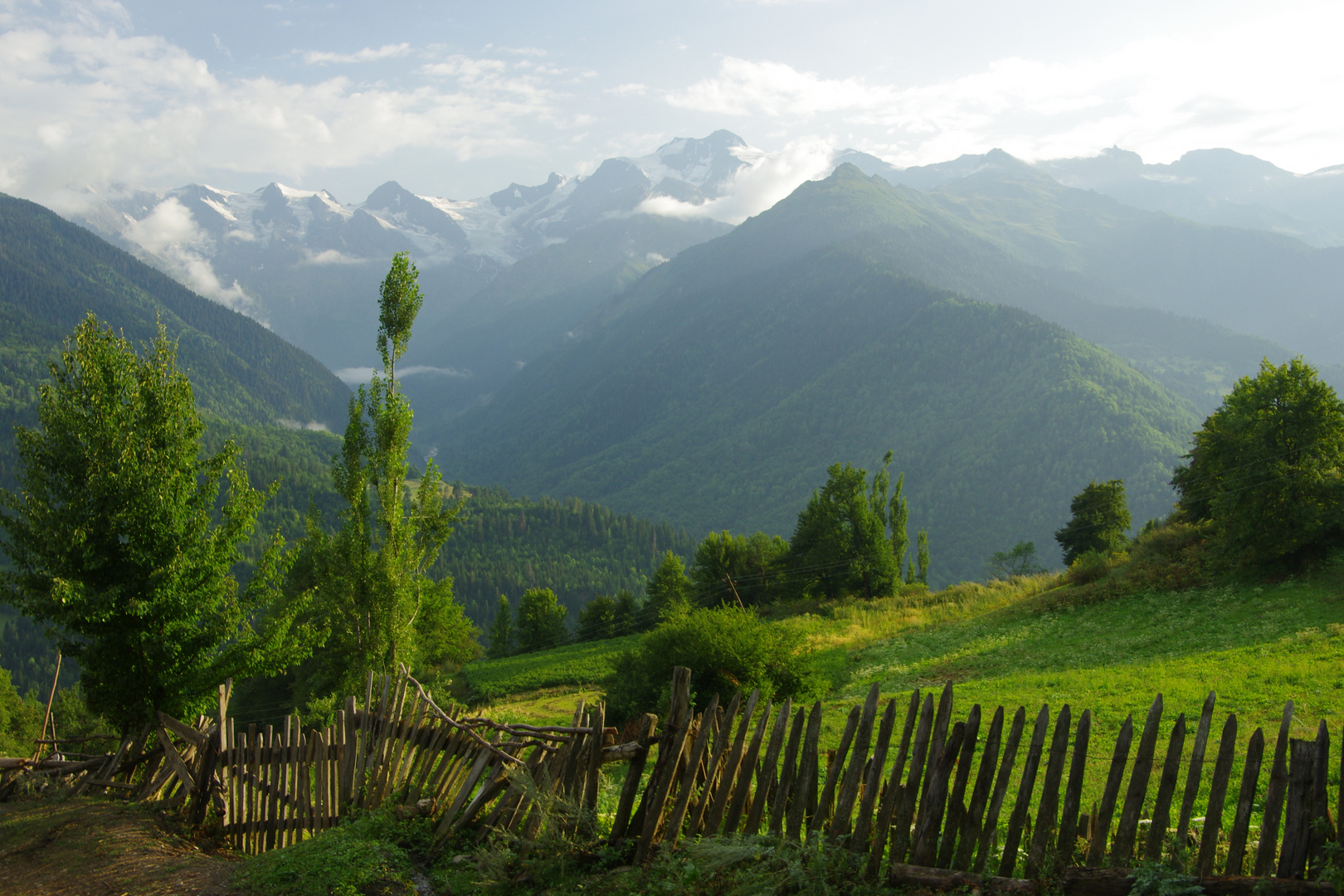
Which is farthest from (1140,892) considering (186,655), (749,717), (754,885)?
(186,655)

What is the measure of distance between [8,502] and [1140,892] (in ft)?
50.1

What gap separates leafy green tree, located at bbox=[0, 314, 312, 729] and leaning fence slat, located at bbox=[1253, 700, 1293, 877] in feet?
46.0

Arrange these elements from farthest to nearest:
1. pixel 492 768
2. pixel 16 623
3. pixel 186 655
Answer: pixel 16 623 → pixel 186 655 → pixel 492 768

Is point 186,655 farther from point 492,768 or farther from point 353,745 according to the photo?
point 492,768

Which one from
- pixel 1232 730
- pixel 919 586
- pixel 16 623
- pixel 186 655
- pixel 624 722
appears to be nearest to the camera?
pixel 1232 730

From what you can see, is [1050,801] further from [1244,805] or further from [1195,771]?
[1244,805]

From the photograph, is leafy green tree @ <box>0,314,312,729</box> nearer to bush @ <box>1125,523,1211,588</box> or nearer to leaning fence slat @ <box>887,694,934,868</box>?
leaning fence slat @ <box>887,694,934,868</box>

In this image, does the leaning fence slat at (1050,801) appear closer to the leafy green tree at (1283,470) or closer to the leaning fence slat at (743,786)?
the leaning fence slat at (743,786)

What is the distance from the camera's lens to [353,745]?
32.3 ft

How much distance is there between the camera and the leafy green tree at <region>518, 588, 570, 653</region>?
275 ft

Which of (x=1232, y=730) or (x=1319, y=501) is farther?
(x=1319, y=501)

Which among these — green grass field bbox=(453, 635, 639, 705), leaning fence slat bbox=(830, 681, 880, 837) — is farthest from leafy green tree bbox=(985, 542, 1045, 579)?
leaning fence slat bbox=(830, 681, 880, 837)

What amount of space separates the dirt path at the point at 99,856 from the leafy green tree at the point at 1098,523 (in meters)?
56.8

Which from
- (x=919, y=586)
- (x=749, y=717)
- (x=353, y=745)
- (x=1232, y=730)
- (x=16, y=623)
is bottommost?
(x=16, y=623)
